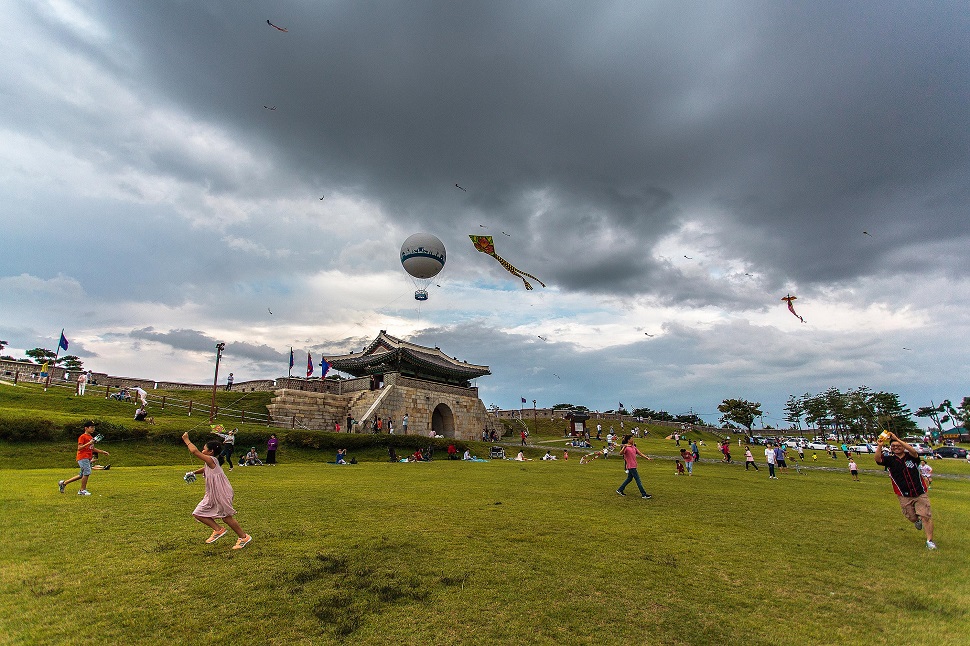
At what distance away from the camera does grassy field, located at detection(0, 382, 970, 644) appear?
4.43m

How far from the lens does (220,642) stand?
13.2ft

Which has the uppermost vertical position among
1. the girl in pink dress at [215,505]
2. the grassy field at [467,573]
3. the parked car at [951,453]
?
the girl in pink dress at [215,505]

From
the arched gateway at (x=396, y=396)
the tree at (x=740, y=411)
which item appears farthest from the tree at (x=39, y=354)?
the tree at (x=740, y=411)

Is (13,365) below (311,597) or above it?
above

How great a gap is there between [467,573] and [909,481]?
805 centimetres

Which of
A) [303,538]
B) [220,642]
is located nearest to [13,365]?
[303,538]

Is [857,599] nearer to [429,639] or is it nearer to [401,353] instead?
[429,639]

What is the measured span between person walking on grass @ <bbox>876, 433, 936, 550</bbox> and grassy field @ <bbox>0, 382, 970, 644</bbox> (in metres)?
0.48

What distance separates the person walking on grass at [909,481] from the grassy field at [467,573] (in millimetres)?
485

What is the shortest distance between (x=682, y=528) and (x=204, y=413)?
1338 inches

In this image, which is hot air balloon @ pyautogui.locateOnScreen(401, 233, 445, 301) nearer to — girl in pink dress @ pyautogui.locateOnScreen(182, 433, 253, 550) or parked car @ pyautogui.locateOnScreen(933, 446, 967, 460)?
girl in pink dress @ pyautogui.locateOnScreen(182, 433, 253, 550)

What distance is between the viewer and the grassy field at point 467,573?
4.43 meters

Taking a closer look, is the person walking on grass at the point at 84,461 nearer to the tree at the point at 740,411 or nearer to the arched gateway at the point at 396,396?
the arched gateway at the point at 396,396

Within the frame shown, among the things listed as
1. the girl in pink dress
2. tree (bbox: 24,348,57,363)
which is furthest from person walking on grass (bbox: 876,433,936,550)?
tree (bbox: 24,348,57,363)
